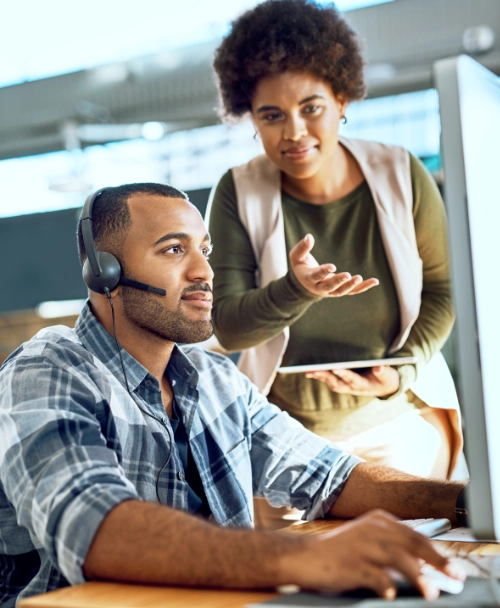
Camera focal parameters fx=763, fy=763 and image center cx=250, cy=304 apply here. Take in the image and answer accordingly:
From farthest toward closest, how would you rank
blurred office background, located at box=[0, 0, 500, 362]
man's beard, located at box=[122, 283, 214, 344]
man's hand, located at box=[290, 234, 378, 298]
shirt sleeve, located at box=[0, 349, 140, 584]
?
blurred office background, located at box=[0, 0, 500, 362] → man's hand, located at box=[290, 234, 378, 298] → man's beard, located at box=[122, 283, 214, 344] → shirt sleeve, located at box=[0, 349, 140, 584]

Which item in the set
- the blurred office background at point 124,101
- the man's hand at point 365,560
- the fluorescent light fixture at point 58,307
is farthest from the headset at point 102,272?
the fluorescent light fixture at point 58,307

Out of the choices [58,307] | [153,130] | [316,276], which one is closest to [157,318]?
[316,276]

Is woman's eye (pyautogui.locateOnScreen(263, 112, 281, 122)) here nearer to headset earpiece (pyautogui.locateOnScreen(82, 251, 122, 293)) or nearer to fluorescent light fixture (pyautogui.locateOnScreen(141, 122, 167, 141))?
headset earpiece (pyautogui.locateOnScreen(82, 251, 122, 293))

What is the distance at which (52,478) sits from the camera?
917mm

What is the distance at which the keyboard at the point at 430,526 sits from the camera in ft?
3.68

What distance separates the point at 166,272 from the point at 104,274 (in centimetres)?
12

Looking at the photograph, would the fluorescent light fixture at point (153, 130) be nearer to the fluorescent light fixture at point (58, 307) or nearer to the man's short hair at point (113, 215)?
the fluorescent light fixture at point (58, 307)

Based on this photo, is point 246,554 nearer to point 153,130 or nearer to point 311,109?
point 311,109

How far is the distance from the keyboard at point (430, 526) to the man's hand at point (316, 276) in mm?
469

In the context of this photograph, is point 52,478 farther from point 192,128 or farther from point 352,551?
point 192,128

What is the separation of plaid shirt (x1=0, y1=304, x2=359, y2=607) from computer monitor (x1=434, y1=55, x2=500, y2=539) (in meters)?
0.40

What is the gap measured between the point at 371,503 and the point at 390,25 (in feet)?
15.5

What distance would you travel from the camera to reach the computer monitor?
0.74 meters

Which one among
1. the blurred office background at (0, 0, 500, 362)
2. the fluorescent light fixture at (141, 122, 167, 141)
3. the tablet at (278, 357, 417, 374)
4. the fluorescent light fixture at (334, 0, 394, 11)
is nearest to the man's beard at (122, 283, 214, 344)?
the tablet at (278, 357, 417, 374)
